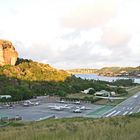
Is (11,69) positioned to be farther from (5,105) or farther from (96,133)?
(96,133)

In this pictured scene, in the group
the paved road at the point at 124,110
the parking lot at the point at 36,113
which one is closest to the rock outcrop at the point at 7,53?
the parking lot at the point at 36,113

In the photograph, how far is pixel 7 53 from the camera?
13112cm

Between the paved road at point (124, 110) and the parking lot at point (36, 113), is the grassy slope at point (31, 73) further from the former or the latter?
the paved road at point (124, 110)

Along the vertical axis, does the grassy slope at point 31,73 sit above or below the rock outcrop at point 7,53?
below

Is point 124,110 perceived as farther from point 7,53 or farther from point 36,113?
point 7,53

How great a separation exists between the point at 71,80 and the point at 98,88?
41.2ft

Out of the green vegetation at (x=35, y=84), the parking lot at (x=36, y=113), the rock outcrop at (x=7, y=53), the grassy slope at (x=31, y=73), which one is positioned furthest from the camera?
the rock outcrop at (x=7, y=53)

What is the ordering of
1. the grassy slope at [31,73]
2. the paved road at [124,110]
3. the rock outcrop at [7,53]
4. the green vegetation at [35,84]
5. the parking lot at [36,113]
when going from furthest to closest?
the rock outcrop at [7,53] < the grassy slope at [31,73] < the green vegetation at [35,84] < the paved road at [124,110] < the parking lot at [36,113]

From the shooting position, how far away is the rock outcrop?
5044 inches

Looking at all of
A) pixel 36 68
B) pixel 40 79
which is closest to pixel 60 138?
pixel 40 79

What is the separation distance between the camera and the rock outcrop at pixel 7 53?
5044 inches

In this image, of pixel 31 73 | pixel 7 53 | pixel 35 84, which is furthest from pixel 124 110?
pixel 7 53

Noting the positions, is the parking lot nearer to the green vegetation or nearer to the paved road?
the paved road

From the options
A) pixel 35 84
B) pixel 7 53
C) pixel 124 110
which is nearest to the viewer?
pixel 124 110
